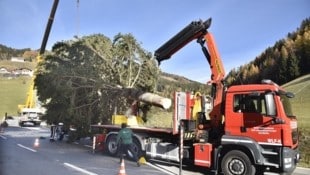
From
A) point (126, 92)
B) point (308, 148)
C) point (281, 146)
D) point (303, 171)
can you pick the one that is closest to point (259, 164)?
point (281, 146)

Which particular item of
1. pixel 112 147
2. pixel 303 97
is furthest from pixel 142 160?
pixel 303 97

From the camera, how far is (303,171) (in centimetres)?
A: 1221

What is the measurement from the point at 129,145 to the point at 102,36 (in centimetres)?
650

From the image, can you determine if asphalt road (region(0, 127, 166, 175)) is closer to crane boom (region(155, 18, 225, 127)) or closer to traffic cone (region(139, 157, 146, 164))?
traffic cone (region(139, 157, 146, 164))

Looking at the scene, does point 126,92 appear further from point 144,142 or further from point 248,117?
point 248,117

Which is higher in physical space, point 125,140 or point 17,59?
point 17,59

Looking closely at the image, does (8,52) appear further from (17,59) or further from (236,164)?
(236,164)

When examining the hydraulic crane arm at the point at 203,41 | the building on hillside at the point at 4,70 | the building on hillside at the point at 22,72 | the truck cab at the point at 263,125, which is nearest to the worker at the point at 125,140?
the hydraulic crane arm at the point at 203,41

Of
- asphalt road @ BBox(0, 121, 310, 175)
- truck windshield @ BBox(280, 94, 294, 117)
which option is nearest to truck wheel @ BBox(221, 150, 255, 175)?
asphalt road @ BBox(0, 121, 310, 175)

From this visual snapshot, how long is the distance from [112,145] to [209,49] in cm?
534

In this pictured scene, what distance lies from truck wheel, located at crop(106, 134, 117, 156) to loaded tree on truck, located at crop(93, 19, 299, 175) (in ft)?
5.13

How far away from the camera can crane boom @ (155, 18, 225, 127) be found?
1225 cm

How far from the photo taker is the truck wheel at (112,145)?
1508cm

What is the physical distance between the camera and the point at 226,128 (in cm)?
1116
